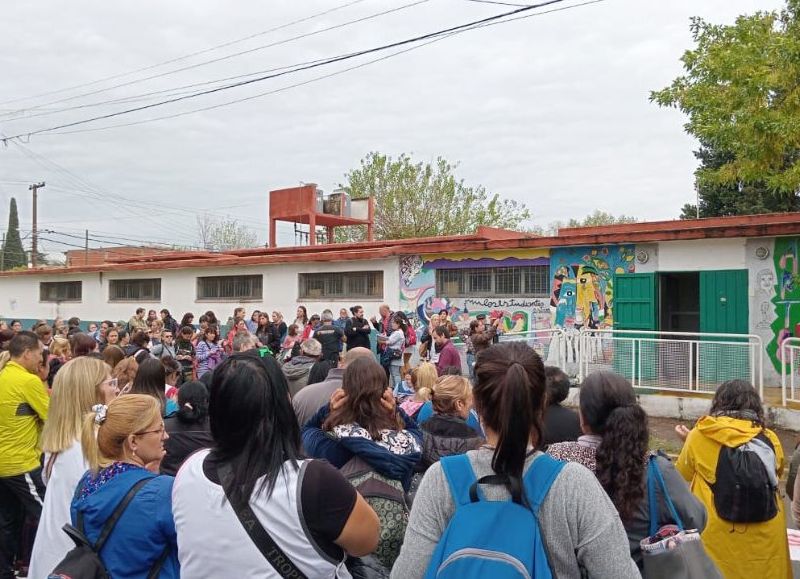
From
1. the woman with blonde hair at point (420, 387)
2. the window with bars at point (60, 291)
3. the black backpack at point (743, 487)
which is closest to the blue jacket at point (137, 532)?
the woman with blonde hair at point (420, 387)

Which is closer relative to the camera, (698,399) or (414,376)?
(414,376)

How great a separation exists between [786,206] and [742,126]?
19.1 meters

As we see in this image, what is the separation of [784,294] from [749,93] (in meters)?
3.93

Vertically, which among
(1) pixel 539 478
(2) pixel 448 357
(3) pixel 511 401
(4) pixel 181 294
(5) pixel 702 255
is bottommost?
(2) pixel 448 357

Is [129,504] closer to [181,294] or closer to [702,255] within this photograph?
[702,255]

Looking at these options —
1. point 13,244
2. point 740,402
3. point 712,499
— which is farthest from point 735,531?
point 13,244

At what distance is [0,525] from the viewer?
5.07 meters

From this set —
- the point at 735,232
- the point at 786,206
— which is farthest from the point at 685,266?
the point at 786,206

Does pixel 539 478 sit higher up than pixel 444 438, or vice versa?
pixel 539 478

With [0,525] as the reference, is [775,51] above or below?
above

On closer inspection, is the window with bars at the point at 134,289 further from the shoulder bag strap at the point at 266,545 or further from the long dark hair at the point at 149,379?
the shoulder bag strap at the point at 266,545

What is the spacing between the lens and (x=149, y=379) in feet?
16.3

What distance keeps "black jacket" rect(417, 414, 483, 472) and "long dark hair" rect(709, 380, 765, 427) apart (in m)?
1.44

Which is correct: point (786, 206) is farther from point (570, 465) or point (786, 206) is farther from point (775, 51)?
point (570, 465)
